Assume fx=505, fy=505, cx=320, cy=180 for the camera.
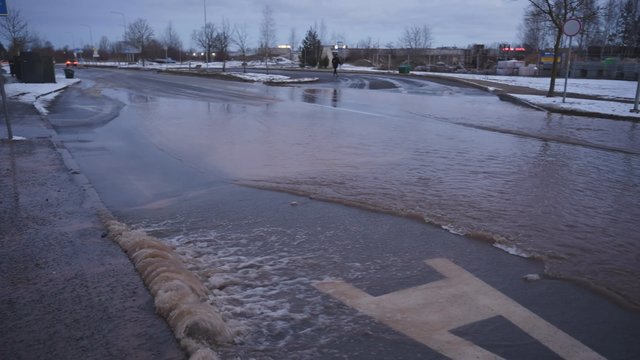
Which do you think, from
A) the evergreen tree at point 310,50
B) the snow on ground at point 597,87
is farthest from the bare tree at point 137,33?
the snow on ground at point 597,87

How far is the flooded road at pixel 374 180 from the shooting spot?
4.46m


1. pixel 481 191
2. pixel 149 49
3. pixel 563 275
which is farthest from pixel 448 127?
pixel 149 49

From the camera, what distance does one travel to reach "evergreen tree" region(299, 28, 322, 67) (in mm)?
71750

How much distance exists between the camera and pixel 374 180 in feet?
23.7

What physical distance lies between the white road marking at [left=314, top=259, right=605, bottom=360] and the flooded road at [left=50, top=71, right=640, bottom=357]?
28 centimetres

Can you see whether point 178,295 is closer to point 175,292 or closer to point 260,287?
point 175,292

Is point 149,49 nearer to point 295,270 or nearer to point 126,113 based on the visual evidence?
point 126,113

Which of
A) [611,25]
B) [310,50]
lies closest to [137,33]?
[310,50]

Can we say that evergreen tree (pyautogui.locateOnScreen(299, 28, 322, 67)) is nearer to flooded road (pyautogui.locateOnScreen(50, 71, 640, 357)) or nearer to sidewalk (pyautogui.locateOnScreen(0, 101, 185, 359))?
flooded road (pyautogui.locateOnScreen(50, 71, 640, 357))

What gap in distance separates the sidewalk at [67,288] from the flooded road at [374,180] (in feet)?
1.79

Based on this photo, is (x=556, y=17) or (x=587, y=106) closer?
(x=587, y=106)

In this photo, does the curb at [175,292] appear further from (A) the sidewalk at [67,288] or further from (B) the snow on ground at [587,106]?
(B) the snow on ground at [587,106]

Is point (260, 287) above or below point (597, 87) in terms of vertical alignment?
below

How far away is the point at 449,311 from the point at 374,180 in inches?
149
